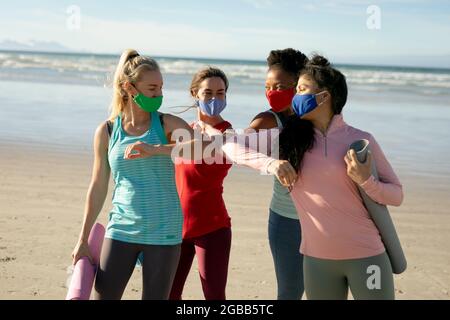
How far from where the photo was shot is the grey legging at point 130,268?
392 cm

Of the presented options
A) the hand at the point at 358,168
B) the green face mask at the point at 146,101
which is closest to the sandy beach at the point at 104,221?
the green face mask at the point at 146,101

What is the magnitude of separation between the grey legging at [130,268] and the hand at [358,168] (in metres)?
1.21

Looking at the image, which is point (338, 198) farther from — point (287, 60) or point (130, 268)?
point (287, 60)

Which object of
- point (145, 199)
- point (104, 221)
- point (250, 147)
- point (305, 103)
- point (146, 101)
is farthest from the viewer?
point (104, 221)

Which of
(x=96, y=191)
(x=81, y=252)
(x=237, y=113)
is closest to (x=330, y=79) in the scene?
(x=96, y=191)

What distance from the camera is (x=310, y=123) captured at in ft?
12.0

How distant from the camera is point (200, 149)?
4094mm

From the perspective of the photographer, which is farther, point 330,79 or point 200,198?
point 200,198

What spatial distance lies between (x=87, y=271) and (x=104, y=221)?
4604 millimetres

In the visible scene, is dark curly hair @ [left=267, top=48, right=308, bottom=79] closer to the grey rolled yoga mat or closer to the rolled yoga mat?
the grey rolled yoga mat

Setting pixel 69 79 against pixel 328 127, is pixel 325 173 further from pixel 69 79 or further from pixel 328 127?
pixel 69 79

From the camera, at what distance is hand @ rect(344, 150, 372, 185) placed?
10.9ft

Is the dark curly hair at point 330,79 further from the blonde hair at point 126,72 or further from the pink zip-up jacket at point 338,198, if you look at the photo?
the blonde hair at point 126,72

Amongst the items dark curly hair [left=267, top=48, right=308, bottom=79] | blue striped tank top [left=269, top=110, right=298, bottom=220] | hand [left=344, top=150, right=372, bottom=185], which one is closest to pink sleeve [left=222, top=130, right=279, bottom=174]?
hand [left=344, top=150, right=372, bottom=185]
